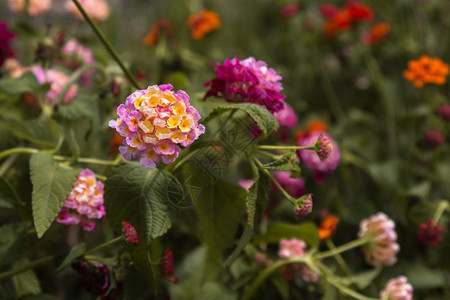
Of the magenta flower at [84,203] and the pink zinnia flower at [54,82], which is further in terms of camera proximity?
the pink zinnia flower at [54,82]

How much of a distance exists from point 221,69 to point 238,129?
0.08 m

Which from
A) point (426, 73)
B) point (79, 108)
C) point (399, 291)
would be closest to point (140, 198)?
point (79, 108)

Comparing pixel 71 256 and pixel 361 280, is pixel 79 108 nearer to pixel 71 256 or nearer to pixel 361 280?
pixel 71 256

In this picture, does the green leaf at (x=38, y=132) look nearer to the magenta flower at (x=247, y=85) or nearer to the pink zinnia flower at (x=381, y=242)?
the magenta flower at (x=247, y=85)

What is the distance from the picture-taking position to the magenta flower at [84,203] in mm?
615

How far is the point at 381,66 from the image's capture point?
1.43 meters

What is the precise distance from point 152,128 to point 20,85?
36 cm

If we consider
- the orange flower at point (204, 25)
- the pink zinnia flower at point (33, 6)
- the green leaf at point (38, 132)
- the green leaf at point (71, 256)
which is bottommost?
the green leaf at point (71, 256)

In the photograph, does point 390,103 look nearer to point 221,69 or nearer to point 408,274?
point 408,274

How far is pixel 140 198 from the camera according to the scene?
56 centimetres

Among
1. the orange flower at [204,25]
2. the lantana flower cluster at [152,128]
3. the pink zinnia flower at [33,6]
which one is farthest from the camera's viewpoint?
the orange flower at [204,25]

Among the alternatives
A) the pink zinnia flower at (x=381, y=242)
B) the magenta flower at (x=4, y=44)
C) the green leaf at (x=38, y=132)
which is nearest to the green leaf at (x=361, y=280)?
the pink zinnia flower at (x=381, y=242)

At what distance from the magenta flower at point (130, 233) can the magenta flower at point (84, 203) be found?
86 mm

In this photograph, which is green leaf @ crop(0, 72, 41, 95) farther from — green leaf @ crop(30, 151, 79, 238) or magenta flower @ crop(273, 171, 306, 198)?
magenta flower @ crop(273, 171, 306, 198)
